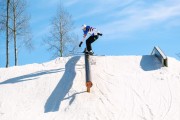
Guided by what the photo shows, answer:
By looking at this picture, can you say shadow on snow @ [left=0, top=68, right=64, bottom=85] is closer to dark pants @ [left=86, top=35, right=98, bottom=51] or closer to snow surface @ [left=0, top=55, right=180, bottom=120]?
snow surface @ [left=0, top=55, right=180, bottom=120]

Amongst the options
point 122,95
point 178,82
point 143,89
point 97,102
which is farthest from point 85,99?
point 178,82

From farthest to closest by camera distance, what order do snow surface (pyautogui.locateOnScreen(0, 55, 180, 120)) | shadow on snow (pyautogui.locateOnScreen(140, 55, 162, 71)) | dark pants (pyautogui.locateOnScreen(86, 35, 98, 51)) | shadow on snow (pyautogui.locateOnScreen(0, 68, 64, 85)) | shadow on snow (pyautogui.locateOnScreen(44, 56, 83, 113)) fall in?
shadow on snow (pyautogui.locateOnScreen(140, 55, 162, 71)), dark pants (pyautogui.locateOnScreen(86, 35, 98, 51)), shadow on snow (pyautogui.locateOnScreen(0, 68, 64, 85)), shadow on snow (pyautogui.locateOnScreen(44, 56, 83, 113)), snow surface (pyautogui.locateOnScreen(0, 55, 180, 120))

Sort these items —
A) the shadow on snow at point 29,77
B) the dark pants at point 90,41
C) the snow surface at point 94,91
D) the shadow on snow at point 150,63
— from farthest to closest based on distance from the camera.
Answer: the shadow on snow at point 150,63 → the dark pants at point 90,41 → the shadow on snow at point 29,77 → the snow surface at point 94,91

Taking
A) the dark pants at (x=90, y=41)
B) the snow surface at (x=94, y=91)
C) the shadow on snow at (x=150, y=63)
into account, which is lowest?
the snow surface at (x=94, y=91)

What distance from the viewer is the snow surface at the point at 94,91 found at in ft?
57.0

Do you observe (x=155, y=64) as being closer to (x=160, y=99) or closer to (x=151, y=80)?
(x=151, y=80)

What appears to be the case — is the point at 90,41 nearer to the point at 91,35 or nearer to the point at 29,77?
the point at 91,35

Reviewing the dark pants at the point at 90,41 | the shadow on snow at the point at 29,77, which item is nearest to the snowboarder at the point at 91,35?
the dark pants at the point at 90,41

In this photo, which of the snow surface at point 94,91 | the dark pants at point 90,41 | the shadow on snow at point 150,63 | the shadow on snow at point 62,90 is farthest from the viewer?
the shadow on snow at point 150,63

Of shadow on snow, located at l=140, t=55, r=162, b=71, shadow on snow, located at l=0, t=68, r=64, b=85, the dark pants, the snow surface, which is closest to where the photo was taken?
the snow surface

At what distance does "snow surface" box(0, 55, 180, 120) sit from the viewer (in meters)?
17.4

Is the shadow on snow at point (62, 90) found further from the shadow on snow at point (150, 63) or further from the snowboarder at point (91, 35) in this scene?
the shadow on snow at point (150, 63)

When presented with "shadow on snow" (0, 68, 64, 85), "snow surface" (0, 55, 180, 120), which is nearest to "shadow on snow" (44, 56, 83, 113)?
"snow surface" (0, 55, 180, 120)

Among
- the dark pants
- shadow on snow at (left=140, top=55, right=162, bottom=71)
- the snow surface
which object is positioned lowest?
the snow surface
